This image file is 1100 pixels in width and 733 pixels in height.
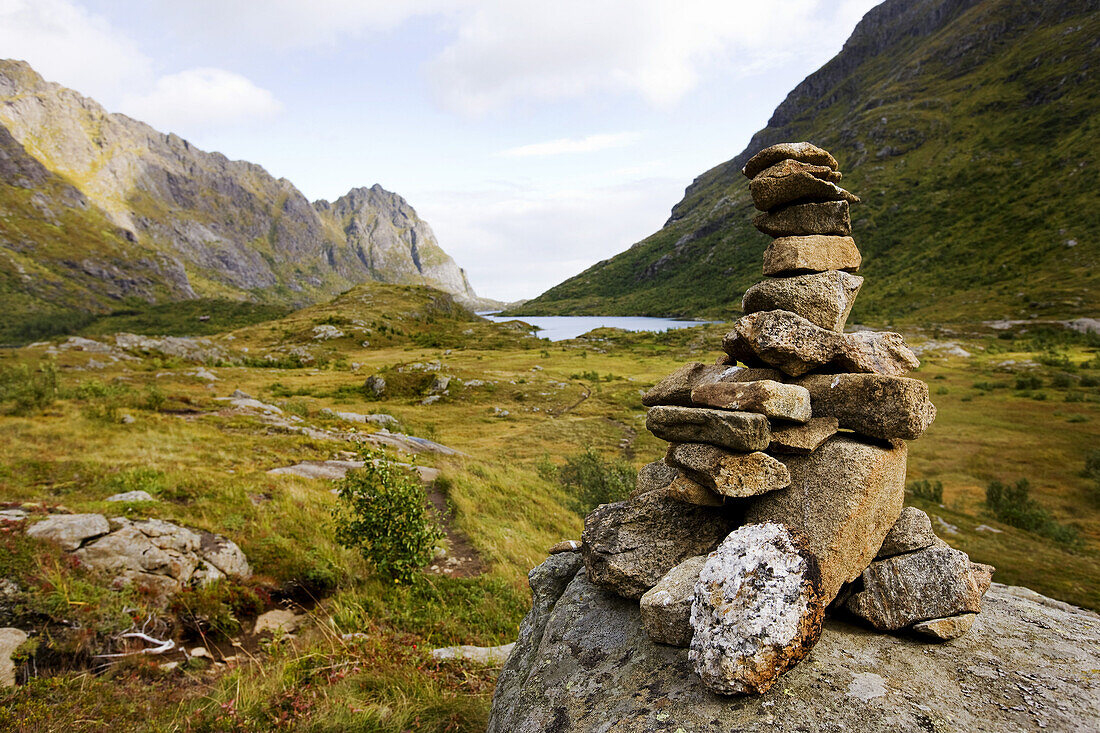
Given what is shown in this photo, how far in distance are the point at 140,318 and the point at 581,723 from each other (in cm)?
25250

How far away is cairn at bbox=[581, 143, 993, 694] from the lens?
4.40 meters

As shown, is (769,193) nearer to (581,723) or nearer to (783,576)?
(783,576)

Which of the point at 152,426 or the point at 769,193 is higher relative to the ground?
the point at 769,193

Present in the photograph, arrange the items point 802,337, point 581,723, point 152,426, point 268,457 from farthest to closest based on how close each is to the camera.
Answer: point 152,426
point 268,457
point 802,337
point 581,723

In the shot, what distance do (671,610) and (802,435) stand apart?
2.72 meters

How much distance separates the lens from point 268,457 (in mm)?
21531

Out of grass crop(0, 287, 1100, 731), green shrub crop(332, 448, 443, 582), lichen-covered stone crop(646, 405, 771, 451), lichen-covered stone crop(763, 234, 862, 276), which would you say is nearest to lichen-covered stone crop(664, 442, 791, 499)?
lichen-covered stone crop(646, 405, 771, 451)

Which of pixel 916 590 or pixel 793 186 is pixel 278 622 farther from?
pixel 793 186

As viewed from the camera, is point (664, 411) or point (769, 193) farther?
point (769, 193)

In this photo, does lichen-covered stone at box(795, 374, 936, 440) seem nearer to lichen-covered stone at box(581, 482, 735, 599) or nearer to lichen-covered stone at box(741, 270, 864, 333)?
lichen-covered stone at box(741, 270, 864, 333)

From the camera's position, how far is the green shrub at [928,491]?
2981 cm

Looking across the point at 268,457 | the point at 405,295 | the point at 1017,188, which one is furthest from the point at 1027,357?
the point at 405,295

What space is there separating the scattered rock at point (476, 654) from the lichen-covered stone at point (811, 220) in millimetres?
9405

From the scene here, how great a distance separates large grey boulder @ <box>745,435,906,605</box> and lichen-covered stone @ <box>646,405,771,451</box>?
2.35 ft
